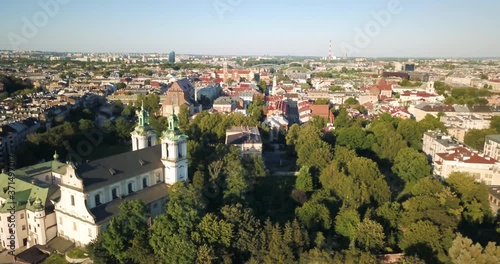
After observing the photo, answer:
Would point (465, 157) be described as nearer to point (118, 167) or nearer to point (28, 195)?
point (118, 167)

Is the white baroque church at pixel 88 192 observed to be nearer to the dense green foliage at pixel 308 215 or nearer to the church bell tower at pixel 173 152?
the church bell tower at pixel 173 152

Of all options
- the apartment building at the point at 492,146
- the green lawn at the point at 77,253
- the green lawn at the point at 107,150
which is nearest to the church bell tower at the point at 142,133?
the green lawn at the point at 77,253

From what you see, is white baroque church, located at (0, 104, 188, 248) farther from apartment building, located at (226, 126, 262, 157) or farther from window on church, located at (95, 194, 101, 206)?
apartment building, located at (226, 126, 262, 157)

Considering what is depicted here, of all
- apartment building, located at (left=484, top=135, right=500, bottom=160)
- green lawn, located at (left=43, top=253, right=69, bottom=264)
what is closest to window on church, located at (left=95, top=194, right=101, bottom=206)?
green lawn, located at (left=43, top=253, right=69, bottom=264)

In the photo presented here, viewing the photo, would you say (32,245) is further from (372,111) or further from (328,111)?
(372,111)

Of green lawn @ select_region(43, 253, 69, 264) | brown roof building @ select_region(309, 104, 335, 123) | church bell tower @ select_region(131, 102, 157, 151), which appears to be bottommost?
green lawn @ select_region(43, 253, 69, 264)

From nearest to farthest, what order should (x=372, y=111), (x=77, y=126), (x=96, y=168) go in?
(x=96, y=168) → (x=77, y=126) → (x=372, y=111)

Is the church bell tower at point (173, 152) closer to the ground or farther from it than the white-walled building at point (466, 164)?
farther from it

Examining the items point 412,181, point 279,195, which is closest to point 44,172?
point 279,195
